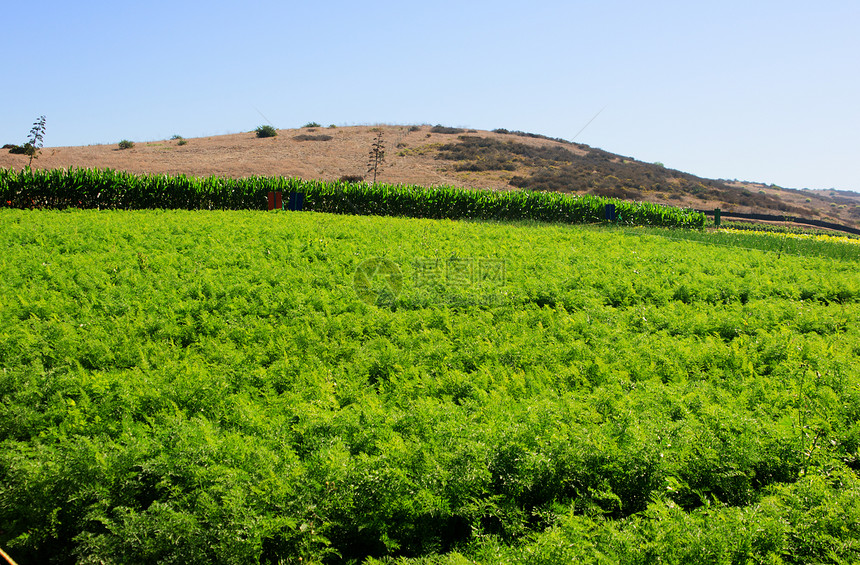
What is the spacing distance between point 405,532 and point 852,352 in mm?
7369

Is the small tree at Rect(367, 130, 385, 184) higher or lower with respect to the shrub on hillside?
lower

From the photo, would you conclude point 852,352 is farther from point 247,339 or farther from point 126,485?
point 126,485

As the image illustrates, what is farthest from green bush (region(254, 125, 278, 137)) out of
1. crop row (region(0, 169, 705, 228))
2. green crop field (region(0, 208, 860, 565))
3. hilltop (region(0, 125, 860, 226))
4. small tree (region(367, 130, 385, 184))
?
green crop field (region(0, 208, 860, 565))

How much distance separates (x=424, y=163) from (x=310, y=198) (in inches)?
1608

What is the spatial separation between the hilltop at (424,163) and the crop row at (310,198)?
2465 centimetres

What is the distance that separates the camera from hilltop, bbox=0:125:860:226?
58219 millimetres

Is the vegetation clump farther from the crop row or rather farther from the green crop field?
the green crop field

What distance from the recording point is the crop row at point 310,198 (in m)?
24.4

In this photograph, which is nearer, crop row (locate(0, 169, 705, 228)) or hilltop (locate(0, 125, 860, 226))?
crop row (locate(0, 169, 705, 228))

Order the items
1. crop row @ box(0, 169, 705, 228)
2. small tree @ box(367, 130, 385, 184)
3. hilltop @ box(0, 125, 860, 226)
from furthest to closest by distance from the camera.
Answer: hilltop @ box(0, 125, 860, 226), small tree @ box(367, 130, 385, 184), crop row @ box(0, 169, 705, 228)

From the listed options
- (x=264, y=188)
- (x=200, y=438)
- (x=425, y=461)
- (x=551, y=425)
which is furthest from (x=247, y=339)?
(x=264, y=188)

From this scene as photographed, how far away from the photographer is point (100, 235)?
527 inches

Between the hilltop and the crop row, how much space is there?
24654 mm

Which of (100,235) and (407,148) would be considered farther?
(407,148)
